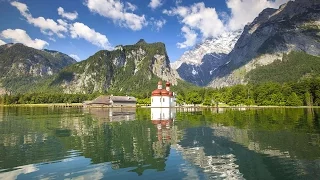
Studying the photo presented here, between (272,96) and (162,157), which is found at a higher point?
(272,96)

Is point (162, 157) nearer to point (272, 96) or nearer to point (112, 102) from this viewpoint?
point (272, 96)

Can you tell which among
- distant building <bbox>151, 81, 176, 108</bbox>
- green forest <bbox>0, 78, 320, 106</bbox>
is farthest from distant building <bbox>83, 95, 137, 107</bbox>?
distant building <bbox>151, 81, 176, 108</bbox>

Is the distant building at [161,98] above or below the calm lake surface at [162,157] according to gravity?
above

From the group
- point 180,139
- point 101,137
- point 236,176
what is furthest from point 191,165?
point 101,137

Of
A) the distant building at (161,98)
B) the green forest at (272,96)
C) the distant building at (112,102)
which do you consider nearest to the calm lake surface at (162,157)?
the distant building at (161,98)

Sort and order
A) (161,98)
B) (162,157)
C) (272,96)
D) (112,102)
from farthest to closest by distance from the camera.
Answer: (112,102) → (161,98) → (272,96) → (162,157)

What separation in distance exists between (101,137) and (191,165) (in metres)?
16.7

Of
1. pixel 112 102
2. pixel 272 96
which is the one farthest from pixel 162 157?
pixel 112 102

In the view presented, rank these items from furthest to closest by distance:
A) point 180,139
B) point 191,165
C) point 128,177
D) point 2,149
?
1. point 180,139
2. point 2,149
3. point 191,165
4. point 128,177

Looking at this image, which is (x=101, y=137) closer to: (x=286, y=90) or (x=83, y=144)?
(x=83, y=144)

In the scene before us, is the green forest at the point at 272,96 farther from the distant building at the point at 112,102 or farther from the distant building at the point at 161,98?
the distant building at the point at 112,102

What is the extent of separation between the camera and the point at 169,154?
25281 millimetres

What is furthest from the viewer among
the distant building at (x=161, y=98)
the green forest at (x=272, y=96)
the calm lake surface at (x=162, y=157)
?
the distant building at (x=161, y=98)

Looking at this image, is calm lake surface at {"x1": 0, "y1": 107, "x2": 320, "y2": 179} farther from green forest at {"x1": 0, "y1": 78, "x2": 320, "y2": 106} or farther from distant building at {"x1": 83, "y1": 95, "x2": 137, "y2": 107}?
distant building at {"x1": 83, "y1": 95, "x2": 137, "y2": 107}
